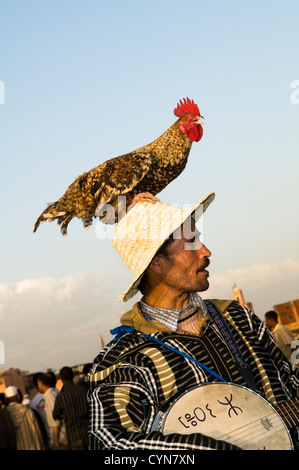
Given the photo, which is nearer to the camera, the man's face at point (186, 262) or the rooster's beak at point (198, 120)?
the man's face at point (186, 262)

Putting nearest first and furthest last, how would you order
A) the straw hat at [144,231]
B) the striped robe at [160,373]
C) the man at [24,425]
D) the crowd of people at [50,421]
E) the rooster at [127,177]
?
1. the striped robe at [160,373]
2. the straw hat at [144,231]
3. the rooster at [127,177]
4. the crowd of people at [50,421]
5. the man at [24,425]

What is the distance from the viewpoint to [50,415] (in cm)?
873

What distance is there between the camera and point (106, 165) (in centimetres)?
699

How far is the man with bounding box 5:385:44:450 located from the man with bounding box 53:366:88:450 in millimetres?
385

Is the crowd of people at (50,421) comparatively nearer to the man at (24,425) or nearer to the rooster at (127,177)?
the man at (24,425)

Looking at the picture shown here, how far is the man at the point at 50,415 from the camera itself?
8.64 meters

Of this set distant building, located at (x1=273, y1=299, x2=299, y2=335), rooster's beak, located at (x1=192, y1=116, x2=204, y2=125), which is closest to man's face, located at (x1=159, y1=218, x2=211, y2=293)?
rooster's beak, located at (x1=192, y1=116, x2=204, y2=125)

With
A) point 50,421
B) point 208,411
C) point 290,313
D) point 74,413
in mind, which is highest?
point 290,313

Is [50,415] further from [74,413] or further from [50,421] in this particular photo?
[74,413]

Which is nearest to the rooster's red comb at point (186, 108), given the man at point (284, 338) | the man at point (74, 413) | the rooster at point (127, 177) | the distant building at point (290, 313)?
the rooster at point (127, 177)

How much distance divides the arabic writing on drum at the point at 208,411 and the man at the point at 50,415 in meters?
6.90

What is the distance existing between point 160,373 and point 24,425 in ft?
21.6

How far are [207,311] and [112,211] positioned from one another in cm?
423

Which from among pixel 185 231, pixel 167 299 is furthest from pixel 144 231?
pixel 167 299
